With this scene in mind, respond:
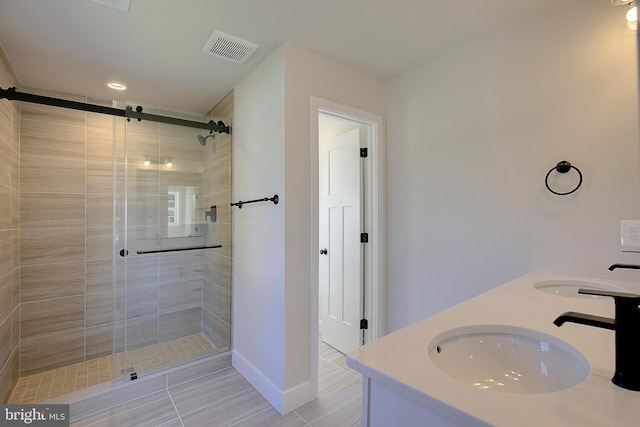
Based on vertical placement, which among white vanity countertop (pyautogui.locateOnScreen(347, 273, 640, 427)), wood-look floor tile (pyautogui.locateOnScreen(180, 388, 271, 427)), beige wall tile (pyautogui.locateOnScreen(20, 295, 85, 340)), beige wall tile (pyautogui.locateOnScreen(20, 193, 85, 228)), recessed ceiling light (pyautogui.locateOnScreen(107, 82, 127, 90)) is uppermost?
recessed ceiling light (pyautogui.locateOnScreen(107, 82, 127, 90))

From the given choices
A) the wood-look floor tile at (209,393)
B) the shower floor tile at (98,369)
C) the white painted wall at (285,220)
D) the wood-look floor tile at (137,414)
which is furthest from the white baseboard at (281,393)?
the shower floor tile at (98,369)

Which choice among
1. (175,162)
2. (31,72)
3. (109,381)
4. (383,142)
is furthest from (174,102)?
(109,381)

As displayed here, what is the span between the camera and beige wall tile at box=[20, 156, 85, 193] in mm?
2408

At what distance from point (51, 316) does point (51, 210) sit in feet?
3.03

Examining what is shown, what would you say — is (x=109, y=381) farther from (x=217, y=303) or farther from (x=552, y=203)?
(x=552, y=203)

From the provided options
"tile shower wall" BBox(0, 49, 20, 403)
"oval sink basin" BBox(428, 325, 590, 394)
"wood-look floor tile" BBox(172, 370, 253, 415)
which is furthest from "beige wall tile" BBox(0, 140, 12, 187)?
"oval sink basin" BBox(428, 325, 590, 394)

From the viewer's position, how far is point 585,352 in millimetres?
723

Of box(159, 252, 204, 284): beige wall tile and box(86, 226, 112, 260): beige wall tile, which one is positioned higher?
box(86, 226, 112, 260): beige wall tile

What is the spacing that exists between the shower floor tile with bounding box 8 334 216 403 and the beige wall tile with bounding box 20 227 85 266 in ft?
3.07

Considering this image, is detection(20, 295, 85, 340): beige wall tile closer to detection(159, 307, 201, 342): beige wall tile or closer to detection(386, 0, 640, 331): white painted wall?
detection(159, 307, 201, 342): beige wall tile

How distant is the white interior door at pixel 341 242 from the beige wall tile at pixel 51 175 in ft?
7.50

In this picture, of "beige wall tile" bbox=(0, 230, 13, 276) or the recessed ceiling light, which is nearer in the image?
"beige wall tile" bbox=(0, 230, 13, 276)

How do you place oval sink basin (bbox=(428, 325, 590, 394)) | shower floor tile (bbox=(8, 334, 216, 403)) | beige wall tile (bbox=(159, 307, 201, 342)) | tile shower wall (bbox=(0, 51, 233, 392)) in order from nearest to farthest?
oval sink basin (bbox=(428, 325, 590, 394)) < shower floor tile (bbox=(8, 334, 216, 403)) < tile shower wall (bbox=(0, 51, 233, 392)) < beige wall tile (bbox=(159, 307, 201, 342))

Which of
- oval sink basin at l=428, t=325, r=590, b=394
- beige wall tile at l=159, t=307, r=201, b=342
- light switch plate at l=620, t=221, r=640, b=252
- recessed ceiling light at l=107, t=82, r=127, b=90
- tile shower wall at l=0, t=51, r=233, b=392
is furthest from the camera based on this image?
beige wall tile at l=159, t=307, r=201, b=342
